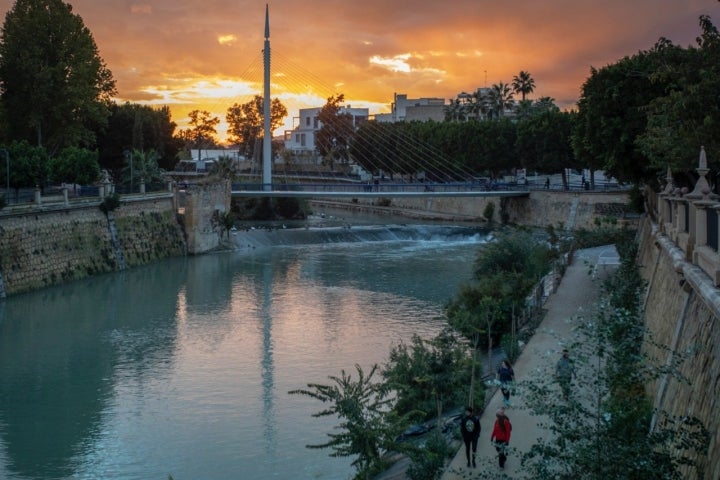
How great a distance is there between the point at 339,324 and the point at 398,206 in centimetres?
4664

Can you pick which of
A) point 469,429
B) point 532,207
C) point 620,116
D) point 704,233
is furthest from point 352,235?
point 704,233

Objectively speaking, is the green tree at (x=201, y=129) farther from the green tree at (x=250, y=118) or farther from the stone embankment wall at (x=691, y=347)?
the stone embankment wall at (x=691, y=347)

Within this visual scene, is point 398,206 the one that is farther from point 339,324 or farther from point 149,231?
point 339,324

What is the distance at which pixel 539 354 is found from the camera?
458 inches

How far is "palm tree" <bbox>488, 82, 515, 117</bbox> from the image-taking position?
282ft

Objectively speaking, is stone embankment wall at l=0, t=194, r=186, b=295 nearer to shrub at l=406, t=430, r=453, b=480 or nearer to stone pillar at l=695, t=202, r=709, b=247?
shrub at l=406, t=430, r=453, b=480

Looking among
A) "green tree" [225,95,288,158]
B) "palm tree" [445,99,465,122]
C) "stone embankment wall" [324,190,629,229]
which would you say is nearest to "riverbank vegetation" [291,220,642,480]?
"stone embankment wall" [324,190,629,229]

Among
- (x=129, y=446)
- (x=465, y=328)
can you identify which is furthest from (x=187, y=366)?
(x=465, y=328)

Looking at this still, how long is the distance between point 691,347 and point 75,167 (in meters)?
36.7

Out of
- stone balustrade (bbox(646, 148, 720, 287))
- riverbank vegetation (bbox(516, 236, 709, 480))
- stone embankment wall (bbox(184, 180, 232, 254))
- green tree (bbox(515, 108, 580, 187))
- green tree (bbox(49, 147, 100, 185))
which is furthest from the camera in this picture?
green tree (bbox(515, 108, 580, 187))

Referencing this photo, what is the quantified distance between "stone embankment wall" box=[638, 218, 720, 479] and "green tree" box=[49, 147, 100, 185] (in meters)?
32.7

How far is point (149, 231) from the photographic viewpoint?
144ft

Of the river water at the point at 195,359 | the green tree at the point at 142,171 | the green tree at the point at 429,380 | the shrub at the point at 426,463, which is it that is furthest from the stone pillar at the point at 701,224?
the green tree at the point at 142,171

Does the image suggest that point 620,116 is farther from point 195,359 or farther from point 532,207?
point 532,207
